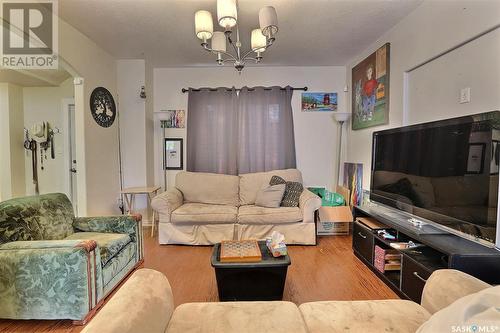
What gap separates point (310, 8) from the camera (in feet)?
8.25

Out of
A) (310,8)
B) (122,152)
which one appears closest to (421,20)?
(310,8)

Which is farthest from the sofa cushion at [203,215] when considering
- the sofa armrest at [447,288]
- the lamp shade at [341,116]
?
the sofa armrest at [447,288]

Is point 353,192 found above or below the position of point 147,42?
below

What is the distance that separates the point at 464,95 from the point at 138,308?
2427 millimetres

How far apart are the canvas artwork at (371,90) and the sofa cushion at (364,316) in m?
2.25

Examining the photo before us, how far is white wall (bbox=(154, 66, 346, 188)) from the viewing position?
421cm

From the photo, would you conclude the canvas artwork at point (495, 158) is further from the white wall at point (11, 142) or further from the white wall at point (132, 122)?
the white wall at point (11, 142)

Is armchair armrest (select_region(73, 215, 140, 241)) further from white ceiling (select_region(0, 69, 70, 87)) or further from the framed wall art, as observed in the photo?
white ceiling (select_region(0, 69, 70, 87))

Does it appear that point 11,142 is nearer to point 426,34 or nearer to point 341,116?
point 341,116

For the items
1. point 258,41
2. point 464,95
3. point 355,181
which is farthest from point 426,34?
point 355,181

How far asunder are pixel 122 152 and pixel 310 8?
3121 millimetres

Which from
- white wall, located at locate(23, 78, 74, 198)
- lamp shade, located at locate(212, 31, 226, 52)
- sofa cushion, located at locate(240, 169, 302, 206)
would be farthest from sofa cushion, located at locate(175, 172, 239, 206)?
white wall, located at locate(23, 78, 74, 198)

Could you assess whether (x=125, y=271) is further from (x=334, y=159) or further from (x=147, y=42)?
(x=334, y=159)

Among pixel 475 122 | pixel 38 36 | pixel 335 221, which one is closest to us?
pixel 475 122
